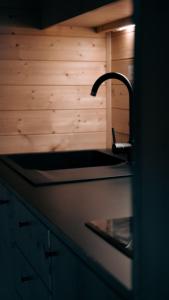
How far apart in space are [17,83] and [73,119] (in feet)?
1.24

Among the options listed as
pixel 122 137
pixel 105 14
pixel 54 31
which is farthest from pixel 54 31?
pixel 122 137

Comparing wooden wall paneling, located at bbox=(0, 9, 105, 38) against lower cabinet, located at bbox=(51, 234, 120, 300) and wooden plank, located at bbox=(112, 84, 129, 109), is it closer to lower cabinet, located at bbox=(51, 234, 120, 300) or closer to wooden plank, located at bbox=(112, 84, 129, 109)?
wooden plank, located at bbox=(112, 84, 129, 109)

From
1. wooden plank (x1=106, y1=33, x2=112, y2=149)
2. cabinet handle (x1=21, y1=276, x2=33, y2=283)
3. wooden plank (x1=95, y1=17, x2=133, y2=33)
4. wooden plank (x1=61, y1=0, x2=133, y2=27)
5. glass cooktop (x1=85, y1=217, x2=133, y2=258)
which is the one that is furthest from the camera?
wooden plank (x1=106, y1=33, x2=112, y2=149)

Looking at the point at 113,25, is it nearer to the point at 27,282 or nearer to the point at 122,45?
the point at 122,45

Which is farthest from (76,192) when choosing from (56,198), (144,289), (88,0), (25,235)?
(144,289)

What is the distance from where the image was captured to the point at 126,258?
3.44ft

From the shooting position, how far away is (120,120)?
270 centimetres

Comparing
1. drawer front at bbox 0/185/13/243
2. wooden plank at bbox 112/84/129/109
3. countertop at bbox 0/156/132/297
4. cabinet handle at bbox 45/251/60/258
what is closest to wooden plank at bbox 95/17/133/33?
wooden plank at bbox 112/84/129/109

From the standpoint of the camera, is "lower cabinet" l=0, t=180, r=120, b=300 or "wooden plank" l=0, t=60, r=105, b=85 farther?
"wooden plank" l=0, t=60, r=105, b=85

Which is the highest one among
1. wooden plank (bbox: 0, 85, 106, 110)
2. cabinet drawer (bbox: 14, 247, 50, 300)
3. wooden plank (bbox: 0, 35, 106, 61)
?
wooden plank (bbox: 0, 35, 106, 61)

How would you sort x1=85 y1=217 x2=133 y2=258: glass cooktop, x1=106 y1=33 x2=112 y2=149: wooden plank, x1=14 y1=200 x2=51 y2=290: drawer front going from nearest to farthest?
x1=85 y1=217 x2=133 y2=258: glass cooktop → x1=14 y1=200 x2=51 y2=290: drawer front → x1=106 y1=33 x2=112 y2=149: wooden plank

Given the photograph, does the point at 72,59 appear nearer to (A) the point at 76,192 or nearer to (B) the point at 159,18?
(A) the point at 76,192

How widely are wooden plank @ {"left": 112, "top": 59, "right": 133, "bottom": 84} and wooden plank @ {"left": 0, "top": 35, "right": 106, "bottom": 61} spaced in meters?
0.09

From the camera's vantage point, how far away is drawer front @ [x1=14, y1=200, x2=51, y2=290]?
4.62 ft
